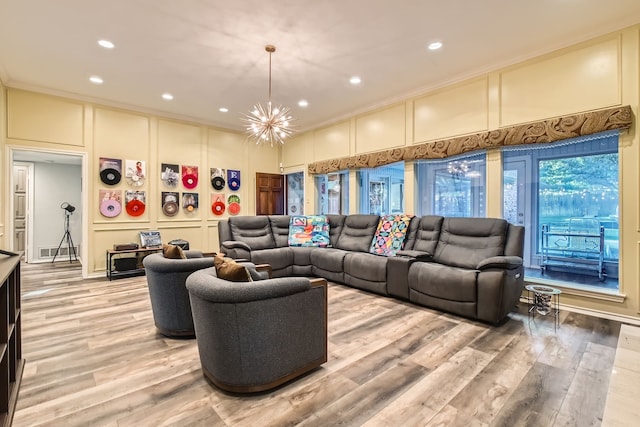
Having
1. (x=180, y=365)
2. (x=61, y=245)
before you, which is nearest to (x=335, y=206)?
(x=180, y=365)

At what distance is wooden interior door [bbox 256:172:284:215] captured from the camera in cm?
733

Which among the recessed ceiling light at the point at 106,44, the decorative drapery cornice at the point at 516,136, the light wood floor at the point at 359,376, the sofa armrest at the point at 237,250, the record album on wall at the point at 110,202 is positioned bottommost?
the light wood floor at the point at 359,376

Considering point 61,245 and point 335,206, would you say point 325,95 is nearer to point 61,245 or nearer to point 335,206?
point 335,206

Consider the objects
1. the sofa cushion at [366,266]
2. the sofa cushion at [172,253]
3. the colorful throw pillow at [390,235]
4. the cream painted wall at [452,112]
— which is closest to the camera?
the sofa cushion at [172,253]

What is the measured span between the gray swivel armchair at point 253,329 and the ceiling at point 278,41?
2.61m

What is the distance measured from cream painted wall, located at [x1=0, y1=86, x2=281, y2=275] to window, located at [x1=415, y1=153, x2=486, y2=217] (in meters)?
3.99

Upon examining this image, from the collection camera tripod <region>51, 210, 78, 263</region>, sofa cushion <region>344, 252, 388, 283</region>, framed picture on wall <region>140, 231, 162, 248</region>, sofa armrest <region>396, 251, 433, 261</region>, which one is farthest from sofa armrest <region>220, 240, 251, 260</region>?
camera tripod <region>51, 210, 78, 263</region>

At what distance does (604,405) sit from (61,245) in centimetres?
973

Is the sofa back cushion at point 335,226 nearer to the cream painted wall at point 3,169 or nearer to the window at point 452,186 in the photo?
the window at point 452,186

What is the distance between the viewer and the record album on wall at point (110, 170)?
5.32 metres

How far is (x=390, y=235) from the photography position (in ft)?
→ 15.3

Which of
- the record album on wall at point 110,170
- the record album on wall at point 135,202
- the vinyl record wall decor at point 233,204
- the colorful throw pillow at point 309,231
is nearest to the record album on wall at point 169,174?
the record album on wall at point 135,202

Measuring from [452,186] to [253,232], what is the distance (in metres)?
3.46

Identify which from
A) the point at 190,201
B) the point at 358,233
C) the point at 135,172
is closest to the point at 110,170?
the point at 135,172
